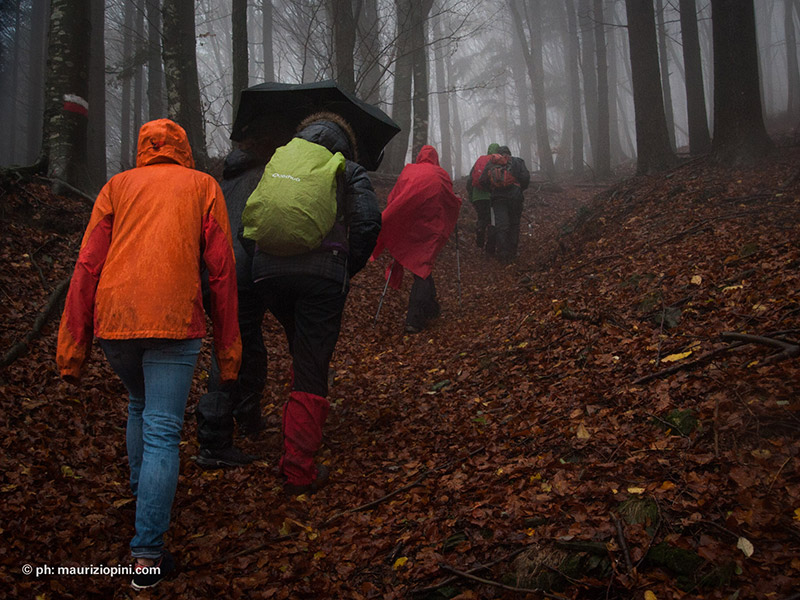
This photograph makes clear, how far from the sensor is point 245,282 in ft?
12.0

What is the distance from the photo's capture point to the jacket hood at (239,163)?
12.8 ft

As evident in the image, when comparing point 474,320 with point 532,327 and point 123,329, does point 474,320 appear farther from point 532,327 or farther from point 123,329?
point 123,329

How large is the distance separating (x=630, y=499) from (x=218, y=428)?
8.83ft


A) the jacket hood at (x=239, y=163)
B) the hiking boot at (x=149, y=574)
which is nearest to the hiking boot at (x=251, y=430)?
the hiking boot at (x=149, y=574)

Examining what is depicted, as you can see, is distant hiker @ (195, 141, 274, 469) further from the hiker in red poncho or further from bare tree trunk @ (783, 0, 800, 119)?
bare tree trunk @ (783, 0, 800, 119)

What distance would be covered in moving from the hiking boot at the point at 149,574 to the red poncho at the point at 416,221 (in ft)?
15.0

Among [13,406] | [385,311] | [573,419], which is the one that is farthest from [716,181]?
[13,406]

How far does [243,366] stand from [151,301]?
1606 mm

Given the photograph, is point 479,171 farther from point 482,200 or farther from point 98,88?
point 98,88

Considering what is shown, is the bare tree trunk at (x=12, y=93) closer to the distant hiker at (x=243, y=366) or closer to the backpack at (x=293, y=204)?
the distant hiker at (x=243, y=366)

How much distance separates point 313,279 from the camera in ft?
11.1

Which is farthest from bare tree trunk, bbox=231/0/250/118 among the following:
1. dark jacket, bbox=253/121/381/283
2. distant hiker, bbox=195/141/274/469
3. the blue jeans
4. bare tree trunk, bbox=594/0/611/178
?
bare tree trunk, bbox=594/0/611/178

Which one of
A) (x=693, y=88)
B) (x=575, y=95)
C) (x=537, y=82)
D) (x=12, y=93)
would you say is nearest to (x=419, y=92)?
(x=693, y=88)

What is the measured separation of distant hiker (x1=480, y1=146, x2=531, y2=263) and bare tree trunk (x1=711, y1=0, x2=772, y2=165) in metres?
3.34
